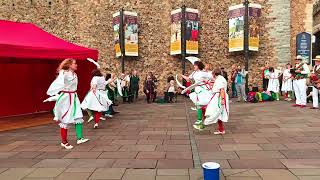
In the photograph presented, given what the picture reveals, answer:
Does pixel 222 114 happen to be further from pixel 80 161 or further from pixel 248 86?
pixel 248 86

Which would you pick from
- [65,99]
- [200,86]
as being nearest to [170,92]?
[200,86]

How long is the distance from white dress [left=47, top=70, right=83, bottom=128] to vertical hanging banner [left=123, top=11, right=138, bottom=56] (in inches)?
551

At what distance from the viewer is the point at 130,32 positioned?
2025 centimetres

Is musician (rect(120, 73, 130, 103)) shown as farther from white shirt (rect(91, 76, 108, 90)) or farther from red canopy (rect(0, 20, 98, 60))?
Answer: white shirt (rect(91, 76, 108, 90))

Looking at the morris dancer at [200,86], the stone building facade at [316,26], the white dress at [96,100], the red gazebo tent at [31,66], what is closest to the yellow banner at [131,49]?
the red gazebo tent at [31,66]

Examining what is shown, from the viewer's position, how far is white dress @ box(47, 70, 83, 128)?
6199 millimetres

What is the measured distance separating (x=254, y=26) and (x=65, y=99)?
48.1 feet

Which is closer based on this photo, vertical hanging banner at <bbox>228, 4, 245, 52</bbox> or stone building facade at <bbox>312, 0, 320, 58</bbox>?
vertical hanging banner at <bbox>228, 4, 245, 52</bbox>

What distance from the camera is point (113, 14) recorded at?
20.9 meters

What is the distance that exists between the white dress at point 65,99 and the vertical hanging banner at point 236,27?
45.3 feet

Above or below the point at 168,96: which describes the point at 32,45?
above

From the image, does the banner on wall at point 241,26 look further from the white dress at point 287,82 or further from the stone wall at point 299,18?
the white dress at point 287,82

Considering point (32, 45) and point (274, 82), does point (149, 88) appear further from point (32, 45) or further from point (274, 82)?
point (32, 45)

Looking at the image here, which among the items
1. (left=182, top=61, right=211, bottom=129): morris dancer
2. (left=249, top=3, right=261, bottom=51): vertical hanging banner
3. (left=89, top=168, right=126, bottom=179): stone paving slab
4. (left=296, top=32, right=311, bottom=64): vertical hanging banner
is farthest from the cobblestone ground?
(left=296, top=32, right=311, bottom=64): vertical hanging banner
